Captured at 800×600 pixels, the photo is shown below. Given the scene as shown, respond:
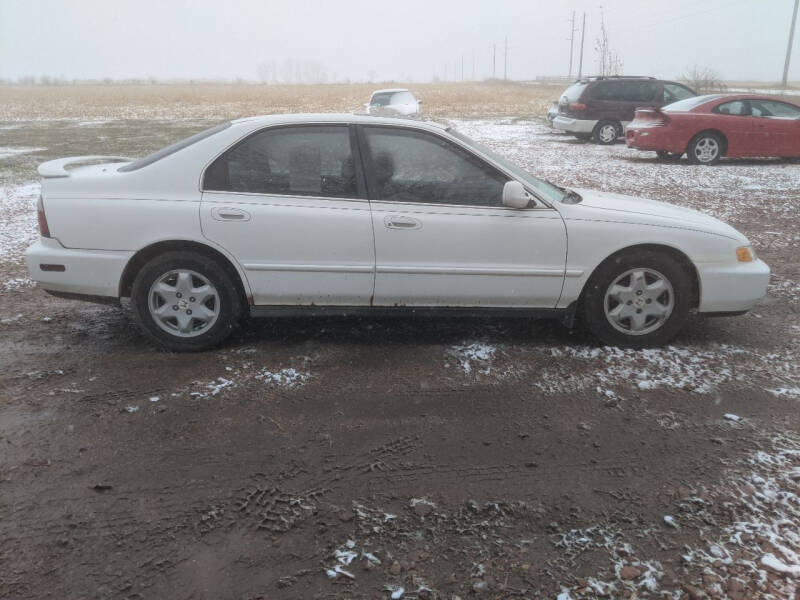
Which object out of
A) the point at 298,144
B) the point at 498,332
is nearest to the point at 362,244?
the point at 298,144

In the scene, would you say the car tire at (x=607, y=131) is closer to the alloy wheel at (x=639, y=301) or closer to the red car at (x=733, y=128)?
the red car at (x=733, y=128)

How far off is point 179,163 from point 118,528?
7.78 feet

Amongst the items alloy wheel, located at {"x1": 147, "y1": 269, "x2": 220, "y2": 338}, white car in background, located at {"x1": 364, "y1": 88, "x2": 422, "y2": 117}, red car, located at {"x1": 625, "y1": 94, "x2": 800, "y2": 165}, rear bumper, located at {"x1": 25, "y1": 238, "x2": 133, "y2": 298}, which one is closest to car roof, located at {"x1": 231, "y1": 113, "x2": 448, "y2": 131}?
alloy wheel, located at {"x1": 147, "y1": 269, "x2": 220, "y2": 338}

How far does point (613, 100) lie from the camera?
17.0 m

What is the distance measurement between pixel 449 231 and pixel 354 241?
60 cm

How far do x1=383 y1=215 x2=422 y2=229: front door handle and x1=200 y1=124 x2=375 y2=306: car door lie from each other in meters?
0.12

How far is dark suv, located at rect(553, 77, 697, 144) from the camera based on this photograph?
16891mm

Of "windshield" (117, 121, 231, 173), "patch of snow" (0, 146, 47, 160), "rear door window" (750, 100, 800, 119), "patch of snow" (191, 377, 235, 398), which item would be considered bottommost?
"patch of snow" (191, 377, 235, 398)

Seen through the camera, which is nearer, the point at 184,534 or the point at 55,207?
the point at 184,534

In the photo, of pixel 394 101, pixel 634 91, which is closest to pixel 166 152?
pixel 634 91

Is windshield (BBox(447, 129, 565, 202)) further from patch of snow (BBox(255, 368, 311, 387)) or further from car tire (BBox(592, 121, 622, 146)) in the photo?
car tire (BBox(592, 121, 622, 146))

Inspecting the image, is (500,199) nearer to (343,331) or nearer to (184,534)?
(343,331)

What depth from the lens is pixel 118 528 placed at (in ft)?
8.34

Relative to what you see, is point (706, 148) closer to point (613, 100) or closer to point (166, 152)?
point (613, 100)
